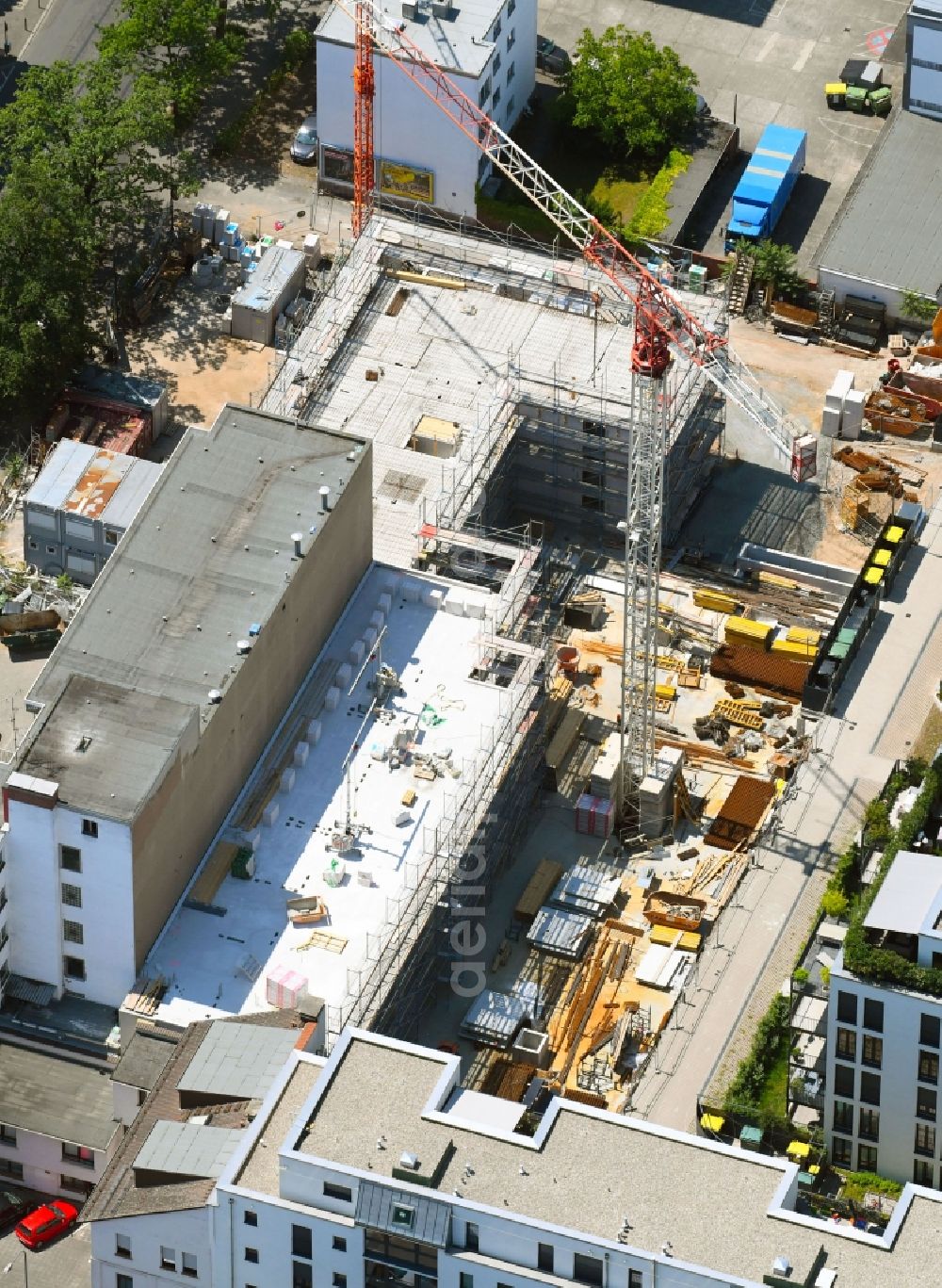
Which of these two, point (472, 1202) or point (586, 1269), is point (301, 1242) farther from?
point (586, 1269)

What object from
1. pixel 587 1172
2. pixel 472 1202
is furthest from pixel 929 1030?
pixel 472 1202

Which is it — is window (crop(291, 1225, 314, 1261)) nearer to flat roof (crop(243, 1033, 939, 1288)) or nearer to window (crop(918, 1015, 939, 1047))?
flat roof (crop(243, 1033, 939, 1288))

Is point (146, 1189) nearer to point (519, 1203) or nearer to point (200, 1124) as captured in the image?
point (200, 1124)

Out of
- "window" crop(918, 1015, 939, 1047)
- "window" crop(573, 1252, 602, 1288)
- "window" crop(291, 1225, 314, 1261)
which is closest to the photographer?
"window" crop(573, 1252, 602, 1288)

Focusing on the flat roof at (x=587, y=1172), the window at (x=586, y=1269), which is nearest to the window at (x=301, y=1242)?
the flat roof at (x=587, y=1172)

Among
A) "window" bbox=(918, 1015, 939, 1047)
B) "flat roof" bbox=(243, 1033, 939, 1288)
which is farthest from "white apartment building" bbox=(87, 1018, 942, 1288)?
"window" bbox=(918, 1015, 939, 1047)

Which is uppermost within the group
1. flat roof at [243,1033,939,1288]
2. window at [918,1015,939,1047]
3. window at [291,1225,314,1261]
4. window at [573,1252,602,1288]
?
window at [918,1015,939,1047]
